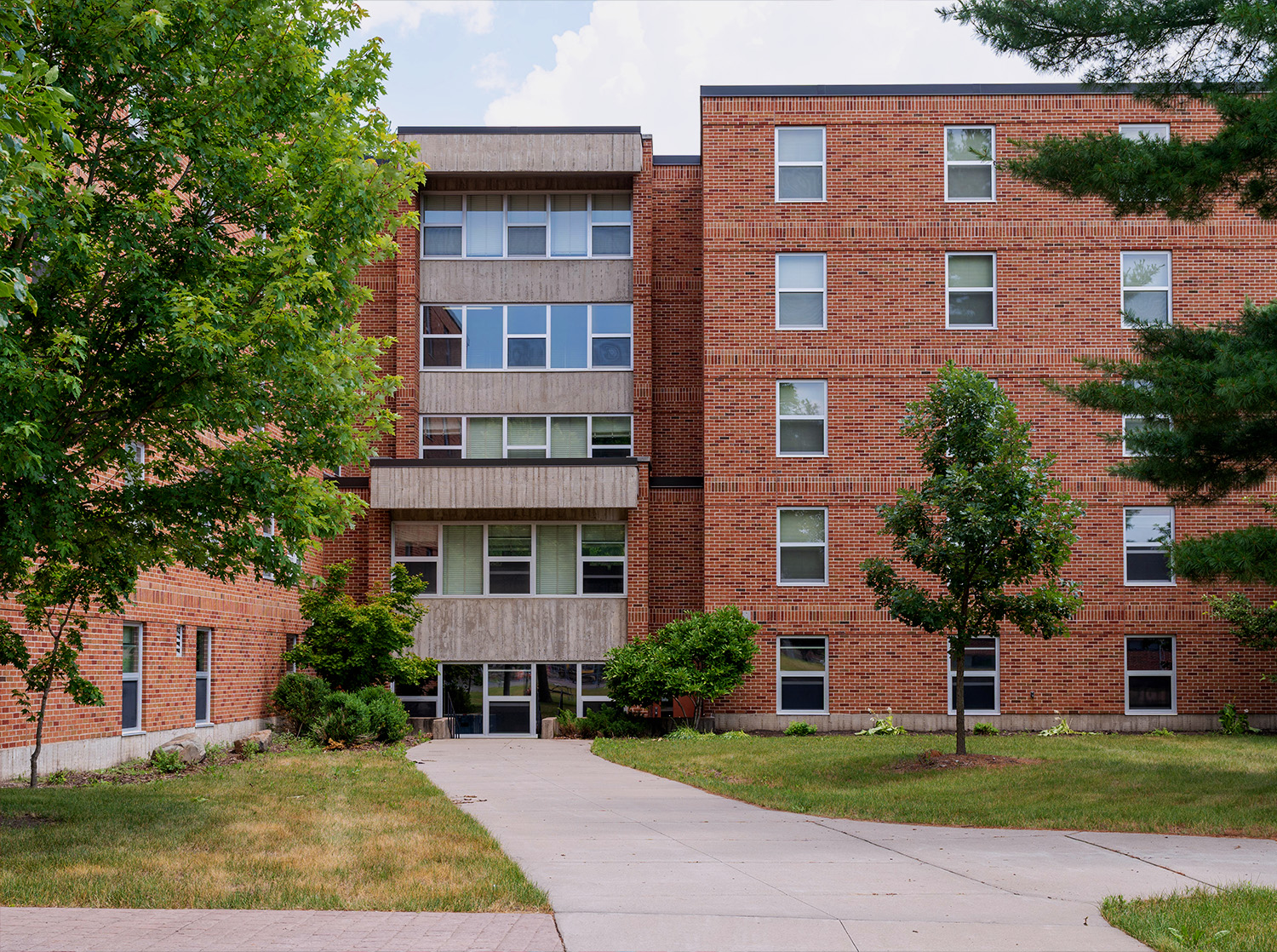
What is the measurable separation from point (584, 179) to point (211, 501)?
753 inches

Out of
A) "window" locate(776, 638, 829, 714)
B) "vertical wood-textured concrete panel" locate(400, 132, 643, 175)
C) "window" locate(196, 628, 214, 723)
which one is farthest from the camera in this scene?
"vertical wood-textured concrete panel" locate(400, 132, 643, 175)

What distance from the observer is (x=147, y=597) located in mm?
18812

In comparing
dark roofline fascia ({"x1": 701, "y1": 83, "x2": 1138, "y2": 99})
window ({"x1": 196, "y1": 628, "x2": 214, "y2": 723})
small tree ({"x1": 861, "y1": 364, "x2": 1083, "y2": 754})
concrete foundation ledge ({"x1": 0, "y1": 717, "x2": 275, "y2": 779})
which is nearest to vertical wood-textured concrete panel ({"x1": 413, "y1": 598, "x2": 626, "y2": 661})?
window ({"x1": 196, "y1": 628, "x2": 214, "y2": 723})

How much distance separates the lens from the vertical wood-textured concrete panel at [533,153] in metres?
27.8

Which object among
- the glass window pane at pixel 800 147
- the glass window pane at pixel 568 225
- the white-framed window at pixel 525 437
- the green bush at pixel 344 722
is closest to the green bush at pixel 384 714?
the green bush at pixel 344 722

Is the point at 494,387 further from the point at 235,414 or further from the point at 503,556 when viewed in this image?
the point at 235,414

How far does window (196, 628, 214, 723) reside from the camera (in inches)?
843

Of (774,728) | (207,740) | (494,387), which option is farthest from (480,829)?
(494,387)

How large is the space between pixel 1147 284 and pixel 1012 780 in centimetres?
1481

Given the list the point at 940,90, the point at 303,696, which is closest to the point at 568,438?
the point at 303,696

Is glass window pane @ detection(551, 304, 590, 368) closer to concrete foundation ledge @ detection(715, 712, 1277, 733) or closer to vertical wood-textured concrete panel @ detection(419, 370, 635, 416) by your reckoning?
vertical wood-textured concrete panel @ detection(419, 370, 635, 416)

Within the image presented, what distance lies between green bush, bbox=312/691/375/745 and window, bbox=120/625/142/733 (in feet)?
13.2

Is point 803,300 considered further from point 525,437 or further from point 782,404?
point 525,437

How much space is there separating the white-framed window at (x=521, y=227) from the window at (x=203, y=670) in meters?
10.9
